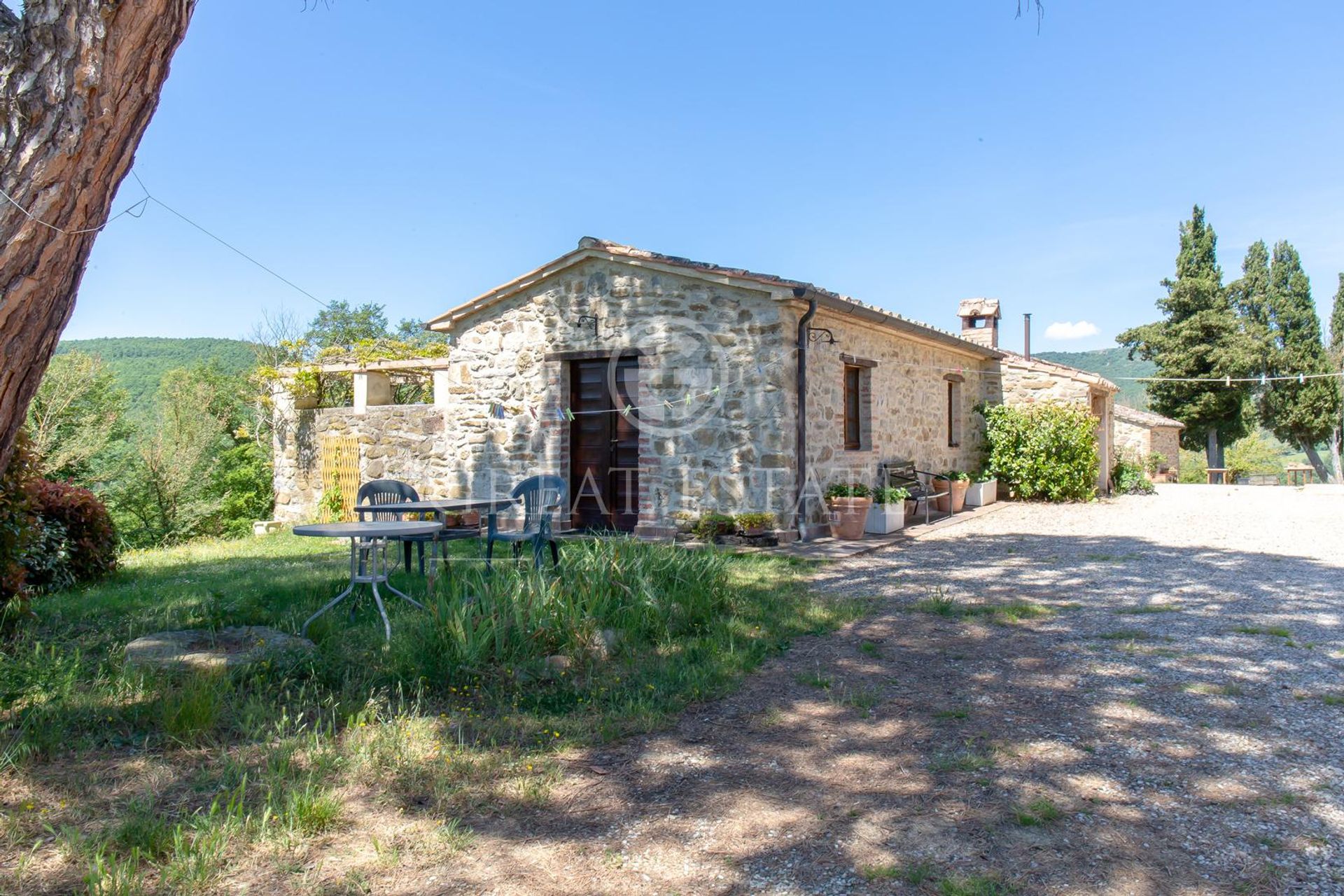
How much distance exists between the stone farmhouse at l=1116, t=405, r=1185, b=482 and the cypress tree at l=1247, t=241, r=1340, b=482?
4154mm

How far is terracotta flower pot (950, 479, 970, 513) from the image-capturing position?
12.7m

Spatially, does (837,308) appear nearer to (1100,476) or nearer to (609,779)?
(609,779)

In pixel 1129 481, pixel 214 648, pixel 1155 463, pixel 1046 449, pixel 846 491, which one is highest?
pixel 1046 449

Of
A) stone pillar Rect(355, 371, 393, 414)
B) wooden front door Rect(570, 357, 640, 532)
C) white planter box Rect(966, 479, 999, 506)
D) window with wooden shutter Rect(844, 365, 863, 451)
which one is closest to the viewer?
wooden front door Rect(570, 357, 640, 532)

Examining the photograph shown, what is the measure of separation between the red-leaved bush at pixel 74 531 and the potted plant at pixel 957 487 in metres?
10.8

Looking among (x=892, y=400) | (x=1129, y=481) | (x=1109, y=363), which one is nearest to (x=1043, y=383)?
(x=1129, y=481)

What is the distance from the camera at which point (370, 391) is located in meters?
12.3

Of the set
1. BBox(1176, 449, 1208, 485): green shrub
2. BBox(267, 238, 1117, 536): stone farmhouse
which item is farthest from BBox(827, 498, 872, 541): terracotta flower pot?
BBox(1176, 449, 1208, 485): green shrub

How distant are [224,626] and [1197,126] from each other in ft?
42.3

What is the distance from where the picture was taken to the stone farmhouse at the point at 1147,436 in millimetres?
23406

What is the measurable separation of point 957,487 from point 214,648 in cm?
1120

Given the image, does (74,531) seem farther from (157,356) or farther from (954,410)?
(157,356)

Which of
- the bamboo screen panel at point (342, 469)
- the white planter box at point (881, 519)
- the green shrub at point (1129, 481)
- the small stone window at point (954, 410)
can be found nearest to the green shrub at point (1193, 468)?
the green shrub at point (1129, 481)

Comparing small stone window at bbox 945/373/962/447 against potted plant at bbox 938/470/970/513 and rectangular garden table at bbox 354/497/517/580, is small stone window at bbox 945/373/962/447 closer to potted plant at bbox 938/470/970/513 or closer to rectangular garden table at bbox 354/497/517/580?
potted plant at bbox 938/470/970/513
